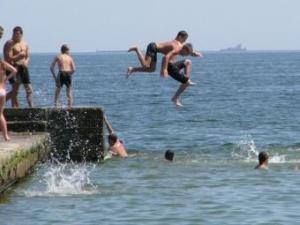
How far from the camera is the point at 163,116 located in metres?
49.1

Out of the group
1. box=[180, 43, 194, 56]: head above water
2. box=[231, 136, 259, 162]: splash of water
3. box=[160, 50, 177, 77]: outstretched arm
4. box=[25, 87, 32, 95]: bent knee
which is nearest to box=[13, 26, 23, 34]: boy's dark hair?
box=[25, 87, 32, 95]: bent knee

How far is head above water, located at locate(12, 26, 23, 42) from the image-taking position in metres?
21.3

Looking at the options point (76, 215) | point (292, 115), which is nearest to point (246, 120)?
point (292, 115)

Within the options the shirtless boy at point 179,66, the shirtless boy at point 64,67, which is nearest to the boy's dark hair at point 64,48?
the shirtless boy at point 64,67

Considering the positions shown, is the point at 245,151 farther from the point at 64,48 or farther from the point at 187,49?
the point at 187,49

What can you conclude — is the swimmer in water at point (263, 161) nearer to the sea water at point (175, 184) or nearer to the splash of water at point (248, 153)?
the sea water at point (175, 184)

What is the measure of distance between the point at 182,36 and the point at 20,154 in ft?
11.9

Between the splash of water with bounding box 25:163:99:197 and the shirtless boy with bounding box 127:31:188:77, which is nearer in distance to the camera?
the shirtless boy with bounding box 127:31:188:77

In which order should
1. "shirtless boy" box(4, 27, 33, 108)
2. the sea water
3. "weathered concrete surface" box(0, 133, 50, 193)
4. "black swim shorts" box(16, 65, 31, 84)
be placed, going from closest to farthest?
"weathered concrete surface" box(0, 133, 50, 193), the sea water, "shirtless boy" box(4, 27, 33, 108), "black swim shorts" box(16, 65, 31, 84)

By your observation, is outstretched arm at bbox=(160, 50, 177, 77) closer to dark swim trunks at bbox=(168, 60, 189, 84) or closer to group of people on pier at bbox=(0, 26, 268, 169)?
group of people on pier at bbox=(0, 26, 268, 169)

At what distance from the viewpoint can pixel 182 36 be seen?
1762 cm

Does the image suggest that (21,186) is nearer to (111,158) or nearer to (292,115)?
(111,158)

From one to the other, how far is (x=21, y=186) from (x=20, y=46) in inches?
132

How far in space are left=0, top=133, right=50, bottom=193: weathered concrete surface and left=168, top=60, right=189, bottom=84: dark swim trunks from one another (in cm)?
310
